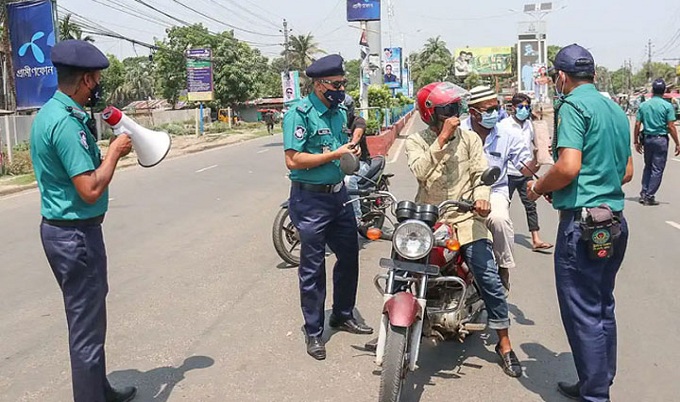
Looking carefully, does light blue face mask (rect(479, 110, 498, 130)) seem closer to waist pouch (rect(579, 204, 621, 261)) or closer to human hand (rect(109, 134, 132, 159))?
waist pouch (rect(579, 204, 621, 261))

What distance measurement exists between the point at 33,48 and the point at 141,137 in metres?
15.5

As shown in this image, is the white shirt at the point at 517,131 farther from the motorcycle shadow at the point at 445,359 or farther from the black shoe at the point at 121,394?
the black shoe at the point at 121,394

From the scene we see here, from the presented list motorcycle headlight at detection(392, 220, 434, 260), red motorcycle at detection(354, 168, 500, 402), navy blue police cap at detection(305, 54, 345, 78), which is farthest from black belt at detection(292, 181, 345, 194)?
motorcycle headlight at detection(392, 220, 434, 260)

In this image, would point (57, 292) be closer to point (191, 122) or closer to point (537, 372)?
point (537, 372)

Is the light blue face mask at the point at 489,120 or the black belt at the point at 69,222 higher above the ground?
the light blue face mask at the point at 489,120

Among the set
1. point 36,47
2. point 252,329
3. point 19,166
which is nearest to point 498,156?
point 252,329

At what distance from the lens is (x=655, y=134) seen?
9898mm

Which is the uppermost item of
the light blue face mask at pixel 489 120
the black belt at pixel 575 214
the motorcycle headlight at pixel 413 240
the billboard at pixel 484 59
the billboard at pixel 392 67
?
the billboard at pixel 484 59

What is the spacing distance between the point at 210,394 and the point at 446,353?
5.12 feet

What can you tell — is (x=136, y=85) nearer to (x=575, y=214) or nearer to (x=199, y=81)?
(x=199, y=81)

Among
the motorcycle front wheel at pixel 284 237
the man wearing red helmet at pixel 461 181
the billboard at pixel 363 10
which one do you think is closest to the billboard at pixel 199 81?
the billboard at pixel 363 10

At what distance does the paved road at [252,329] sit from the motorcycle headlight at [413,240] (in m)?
0.89

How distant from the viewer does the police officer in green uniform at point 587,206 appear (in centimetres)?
329

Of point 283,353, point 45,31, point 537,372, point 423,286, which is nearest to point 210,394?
point 283,353
